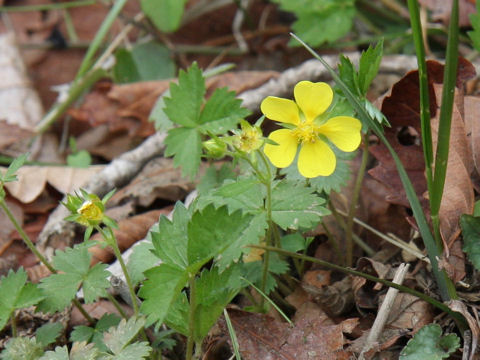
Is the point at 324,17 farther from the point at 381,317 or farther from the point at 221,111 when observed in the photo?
the point at 381,317

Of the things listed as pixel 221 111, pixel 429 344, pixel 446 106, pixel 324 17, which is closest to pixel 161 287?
pixel 221 111

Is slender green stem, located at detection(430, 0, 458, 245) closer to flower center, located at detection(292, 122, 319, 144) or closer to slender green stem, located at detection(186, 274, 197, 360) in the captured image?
flower center, located at detection(292, 122, 319, 144)

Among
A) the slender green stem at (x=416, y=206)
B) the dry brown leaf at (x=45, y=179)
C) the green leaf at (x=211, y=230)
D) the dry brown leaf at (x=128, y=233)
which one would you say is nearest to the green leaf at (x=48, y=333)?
the dry brown leaf at (x=128, y=233)

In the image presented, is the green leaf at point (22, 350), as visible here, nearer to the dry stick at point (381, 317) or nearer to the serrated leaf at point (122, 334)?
the serrated leaf at point (122, 334)

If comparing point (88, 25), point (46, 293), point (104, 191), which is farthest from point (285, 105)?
point (88, 25)

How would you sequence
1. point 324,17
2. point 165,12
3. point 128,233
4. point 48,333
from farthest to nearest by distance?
point 165,12 < point 324,17 < point 128,233 < point 48,333

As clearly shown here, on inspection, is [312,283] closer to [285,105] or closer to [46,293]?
[285,105]
